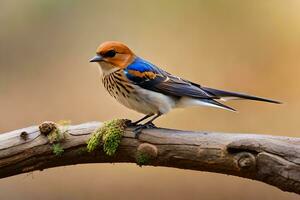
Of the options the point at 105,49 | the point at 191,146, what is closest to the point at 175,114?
the point at 105,49

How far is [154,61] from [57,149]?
107 inches

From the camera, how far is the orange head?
115 inches

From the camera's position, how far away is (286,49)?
5.35 meters

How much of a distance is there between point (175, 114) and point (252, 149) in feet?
9.84

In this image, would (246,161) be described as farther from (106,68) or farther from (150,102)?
(106,68)

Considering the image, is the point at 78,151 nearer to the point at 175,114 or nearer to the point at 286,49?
the point at 175,114

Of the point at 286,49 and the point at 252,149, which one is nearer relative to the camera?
the point at 252,149

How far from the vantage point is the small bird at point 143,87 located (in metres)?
2.93

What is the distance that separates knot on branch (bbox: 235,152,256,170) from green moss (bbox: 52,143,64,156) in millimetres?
709

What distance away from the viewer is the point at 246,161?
229 cm

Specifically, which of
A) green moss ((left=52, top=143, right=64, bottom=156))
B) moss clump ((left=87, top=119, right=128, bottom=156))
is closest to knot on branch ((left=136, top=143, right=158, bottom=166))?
moss clump ((left=87, top=119, right=128, bottom=156))

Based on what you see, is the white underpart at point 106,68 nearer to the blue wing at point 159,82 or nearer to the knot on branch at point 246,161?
the blue wing at point 159,82

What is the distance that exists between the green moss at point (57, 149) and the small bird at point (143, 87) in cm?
42

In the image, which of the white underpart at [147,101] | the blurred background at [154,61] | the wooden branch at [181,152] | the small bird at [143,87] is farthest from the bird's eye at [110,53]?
the blurred background at [154,61]
